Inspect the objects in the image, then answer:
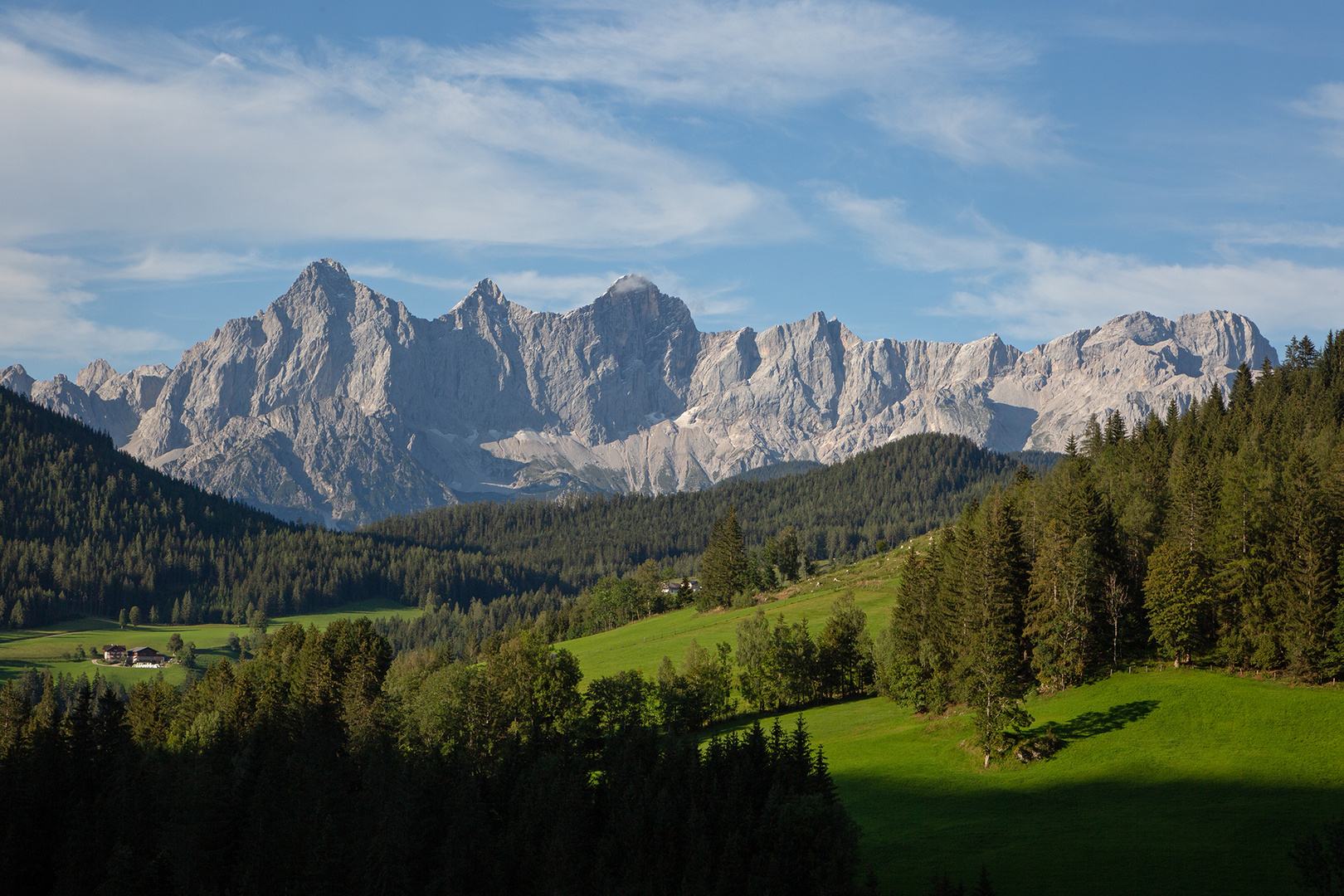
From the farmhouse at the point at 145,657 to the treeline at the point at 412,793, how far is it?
93.7m

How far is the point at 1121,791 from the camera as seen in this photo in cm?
5644

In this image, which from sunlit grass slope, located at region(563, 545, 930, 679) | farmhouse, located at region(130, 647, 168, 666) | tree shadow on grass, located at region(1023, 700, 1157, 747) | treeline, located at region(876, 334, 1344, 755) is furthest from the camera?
farmhouse, located at region(130, 647, 168, 666)

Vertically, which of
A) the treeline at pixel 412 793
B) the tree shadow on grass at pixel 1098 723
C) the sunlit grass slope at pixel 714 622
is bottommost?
the treeline at pixel 412 793

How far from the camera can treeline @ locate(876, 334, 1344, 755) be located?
2633 inches

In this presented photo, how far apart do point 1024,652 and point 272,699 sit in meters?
72.1

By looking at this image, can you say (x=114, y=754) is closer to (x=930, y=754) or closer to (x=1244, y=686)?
(x=930, y=754)

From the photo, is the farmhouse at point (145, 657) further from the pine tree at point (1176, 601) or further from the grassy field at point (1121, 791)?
the pine tree at point (1176, 601)

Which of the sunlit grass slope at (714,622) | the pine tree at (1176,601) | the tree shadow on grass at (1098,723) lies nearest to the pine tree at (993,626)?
the tree shadow on grass at (1098,723)

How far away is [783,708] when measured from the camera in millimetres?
92688

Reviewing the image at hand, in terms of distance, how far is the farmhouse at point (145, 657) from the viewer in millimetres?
190125

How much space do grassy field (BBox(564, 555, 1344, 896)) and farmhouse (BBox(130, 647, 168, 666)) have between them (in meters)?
162

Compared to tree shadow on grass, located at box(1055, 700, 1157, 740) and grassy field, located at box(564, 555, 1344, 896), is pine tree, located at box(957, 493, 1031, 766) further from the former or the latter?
tree shadow on grass, located at box(1055, 700, 1157, 740)

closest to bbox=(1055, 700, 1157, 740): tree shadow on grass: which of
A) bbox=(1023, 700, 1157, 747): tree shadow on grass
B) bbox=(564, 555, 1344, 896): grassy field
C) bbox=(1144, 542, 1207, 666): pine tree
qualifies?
bbox=(1023, 700, 1157, 747): tree shadow on grass

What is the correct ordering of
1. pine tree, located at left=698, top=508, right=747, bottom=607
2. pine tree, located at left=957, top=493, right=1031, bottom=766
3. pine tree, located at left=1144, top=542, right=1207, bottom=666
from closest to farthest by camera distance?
1. pine tree, located at left=957, top=493, right=1031, bottom=766
2. pine tree, located at left=1144, top=542, right=1207, bottom=666
3. pine tree, located at left=698, top=508, right=747, bottom=607
